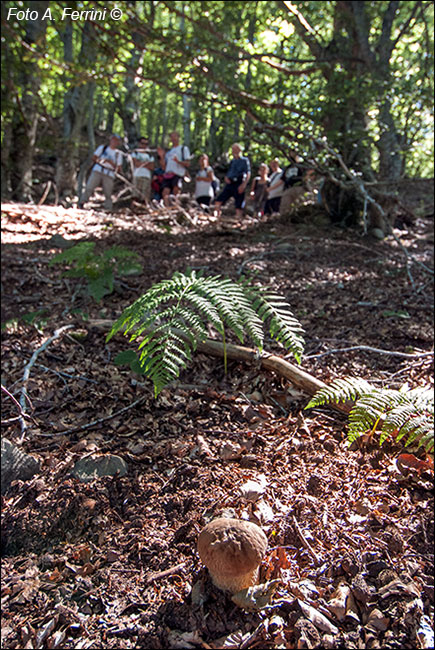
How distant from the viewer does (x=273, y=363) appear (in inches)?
119

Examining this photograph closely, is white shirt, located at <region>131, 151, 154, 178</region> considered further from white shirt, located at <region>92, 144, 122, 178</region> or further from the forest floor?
the forest floor

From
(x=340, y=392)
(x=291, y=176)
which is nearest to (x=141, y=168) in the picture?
(x=291, y=176)

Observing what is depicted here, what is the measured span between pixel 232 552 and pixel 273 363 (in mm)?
1646

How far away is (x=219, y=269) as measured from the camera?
5191mm

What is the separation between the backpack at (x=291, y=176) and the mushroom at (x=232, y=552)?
907 cm

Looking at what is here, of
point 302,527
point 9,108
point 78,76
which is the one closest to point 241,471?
point 302,527

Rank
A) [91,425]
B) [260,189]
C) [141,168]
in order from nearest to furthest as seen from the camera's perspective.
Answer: [91,425] < [141,168] < [260,189]

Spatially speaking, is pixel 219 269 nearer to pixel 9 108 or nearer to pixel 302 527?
pixel 302 527

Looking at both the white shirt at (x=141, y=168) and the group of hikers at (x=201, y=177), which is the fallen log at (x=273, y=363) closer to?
the group of hikers at (x=201, y=177)

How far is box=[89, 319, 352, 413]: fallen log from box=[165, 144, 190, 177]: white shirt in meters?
8.27

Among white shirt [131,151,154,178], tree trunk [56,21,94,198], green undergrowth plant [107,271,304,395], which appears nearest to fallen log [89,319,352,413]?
green undergrowth plant [107,271,304,395]

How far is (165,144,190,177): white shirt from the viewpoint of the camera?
34.7 feet

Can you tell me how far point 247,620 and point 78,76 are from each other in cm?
815

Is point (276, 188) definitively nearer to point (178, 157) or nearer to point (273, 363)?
point (178, 157)
